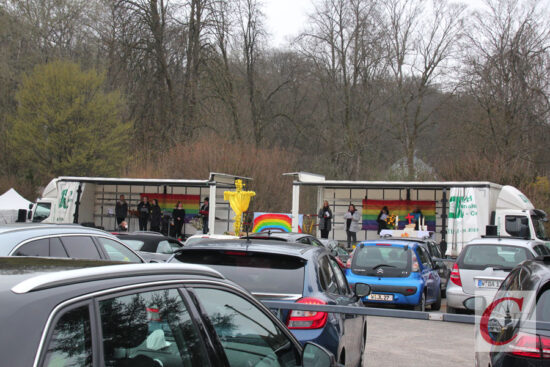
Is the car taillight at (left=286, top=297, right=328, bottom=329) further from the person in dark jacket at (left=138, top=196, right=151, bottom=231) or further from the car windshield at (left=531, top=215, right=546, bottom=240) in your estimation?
the person in dark jacket at (left=138, top=196, right=151, bottom=231)

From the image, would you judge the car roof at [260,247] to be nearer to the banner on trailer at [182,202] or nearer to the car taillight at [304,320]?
the car taillight at [304,320]

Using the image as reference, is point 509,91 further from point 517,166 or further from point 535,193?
point 535,193

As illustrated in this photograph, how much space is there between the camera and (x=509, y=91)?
34.9 m

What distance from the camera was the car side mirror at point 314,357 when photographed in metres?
3.43

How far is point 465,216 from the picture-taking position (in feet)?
71.1

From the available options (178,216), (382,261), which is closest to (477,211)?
(382,261)

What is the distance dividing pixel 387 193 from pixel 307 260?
23163mm

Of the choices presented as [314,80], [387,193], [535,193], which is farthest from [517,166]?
[314,80]

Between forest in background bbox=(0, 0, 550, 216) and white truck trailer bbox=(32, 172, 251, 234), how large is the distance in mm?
1488

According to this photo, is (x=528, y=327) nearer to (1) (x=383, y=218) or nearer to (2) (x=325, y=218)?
(2) (x=325, y=218)

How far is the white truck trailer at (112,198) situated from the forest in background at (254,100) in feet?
4.88

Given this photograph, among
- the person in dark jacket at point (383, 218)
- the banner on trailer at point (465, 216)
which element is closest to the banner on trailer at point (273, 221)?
the person in dark jacket at point (383, 218)

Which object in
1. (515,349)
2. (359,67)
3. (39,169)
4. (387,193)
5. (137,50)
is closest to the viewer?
(515,349)

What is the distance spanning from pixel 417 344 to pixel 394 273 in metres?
3.27
